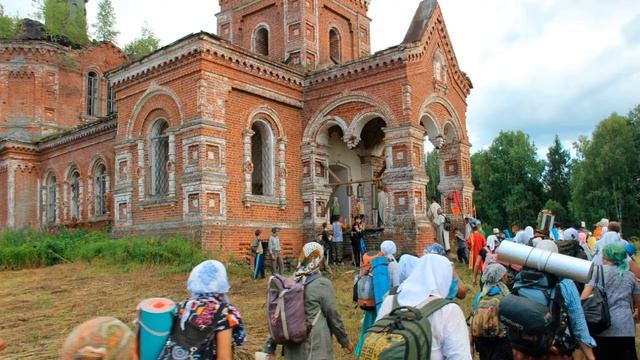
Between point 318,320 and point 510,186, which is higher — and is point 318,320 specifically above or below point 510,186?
below

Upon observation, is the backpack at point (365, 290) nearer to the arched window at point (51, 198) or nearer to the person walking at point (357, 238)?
the person walking at point (357, 238)

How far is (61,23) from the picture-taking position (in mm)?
28094

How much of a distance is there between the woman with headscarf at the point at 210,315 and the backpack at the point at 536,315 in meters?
1.85

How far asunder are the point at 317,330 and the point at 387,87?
12.3 meters

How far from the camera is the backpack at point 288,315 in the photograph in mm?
4590

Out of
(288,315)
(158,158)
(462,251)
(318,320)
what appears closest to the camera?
(288,315)

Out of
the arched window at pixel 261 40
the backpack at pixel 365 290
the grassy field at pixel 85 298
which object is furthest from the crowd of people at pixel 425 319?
the arched window at pixel 261 40

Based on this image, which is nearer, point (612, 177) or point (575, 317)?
point (575, 317)

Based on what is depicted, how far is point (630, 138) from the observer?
3775 centimetres

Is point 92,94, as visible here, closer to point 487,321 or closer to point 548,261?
point 487,321

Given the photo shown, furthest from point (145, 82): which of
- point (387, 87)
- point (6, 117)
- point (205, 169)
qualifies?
point (6, 117)

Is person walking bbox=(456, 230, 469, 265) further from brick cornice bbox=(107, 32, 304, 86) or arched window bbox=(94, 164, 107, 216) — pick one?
arched window bbox=(94, 164, 107, 216)

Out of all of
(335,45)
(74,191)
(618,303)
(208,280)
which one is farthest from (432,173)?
(208,280)

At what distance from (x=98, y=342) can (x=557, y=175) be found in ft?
173
